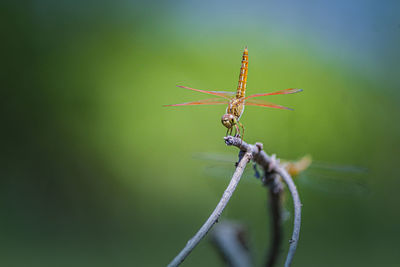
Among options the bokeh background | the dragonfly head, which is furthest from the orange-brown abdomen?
the bokeh background

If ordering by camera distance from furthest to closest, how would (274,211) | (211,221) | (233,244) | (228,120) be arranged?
(233,244)
(274,211)
(228,120)
(211,221)

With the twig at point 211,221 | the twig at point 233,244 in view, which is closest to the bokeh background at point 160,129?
the twig at point 233,244

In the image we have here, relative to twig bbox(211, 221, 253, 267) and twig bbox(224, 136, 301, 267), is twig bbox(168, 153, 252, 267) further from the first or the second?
twig bbox(211, 221, 253, 267)

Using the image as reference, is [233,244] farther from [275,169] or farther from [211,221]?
[211,221]

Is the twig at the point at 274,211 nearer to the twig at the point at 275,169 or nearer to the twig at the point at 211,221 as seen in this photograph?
the twig at the point at 275,169

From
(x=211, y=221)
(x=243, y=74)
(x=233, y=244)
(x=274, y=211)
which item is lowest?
(x=233, y=244)

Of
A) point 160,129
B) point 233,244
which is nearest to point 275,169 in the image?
point 233,244

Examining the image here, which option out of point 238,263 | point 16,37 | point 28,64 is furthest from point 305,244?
point 16,37
